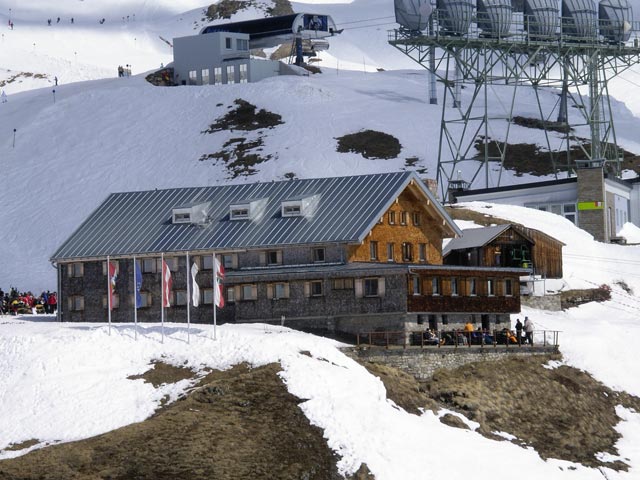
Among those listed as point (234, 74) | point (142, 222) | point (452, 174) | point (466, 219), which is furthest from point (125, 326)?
point (234, 74)

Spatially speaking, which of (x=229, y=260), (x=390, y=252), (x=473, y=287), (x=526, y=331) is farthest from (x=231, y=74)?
(x=526, y=331)

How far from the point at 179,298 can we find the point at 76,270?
20.6 feet

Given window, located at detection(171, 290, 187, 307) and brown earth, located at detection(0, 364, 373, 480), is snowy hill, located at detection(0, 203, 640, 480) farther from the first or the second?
window, located at detection(171, 290, 187, 307)

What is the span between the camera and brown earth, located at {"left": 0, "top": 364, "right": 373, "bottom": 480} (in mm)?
56906

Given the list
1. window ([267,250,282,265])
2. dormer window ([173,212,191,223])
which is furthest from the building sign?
window ([267,250,282,265])

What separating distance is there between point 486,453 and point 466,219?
43438mm

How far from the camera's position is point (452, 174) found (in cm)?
13550

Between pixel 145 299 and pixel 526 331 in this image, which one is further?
pixel 145 299

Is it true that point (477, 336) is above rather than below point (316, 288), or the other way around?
below

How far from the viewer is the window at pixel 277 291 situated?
77.4 meters

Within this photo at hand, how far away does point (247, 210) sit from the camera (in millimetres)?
81250

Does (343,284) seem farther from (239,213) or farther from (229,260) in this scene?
(239,213)

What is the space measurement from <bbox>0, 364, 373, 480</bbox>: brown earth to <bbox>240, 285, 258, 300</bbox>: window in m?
15.3

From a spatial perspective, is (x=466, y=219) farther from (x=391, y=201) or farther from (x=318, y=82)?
(x=318, y=82)
